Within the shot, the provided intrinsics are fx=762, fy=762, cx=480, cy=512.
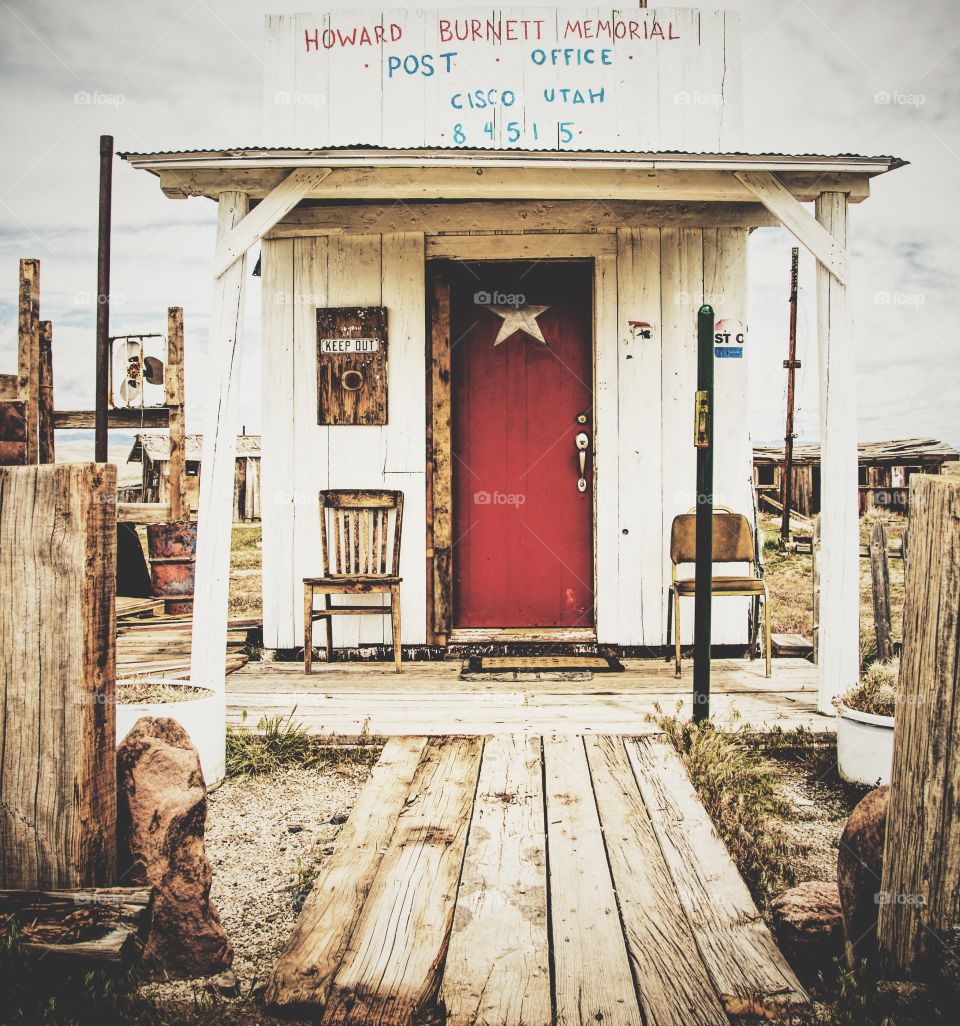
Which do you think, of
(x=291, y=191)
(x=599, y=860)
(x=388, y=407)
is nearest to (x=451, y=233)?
(x=388, y=407)

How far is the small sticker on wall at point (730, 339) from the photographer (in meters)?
5.08

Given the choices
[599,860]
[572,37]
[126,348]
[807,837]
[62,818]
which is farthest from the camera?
[126,348]

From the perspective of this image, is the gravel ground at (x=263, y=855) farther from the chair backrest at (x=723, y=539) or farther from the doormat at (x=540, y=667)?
the chair backrest at (x=723, y=539)

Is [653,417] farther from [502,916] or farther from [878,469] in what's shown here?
[878,469]

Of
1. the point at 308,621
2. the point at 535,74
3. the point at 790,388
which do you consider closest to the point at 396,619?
the point at 308,621

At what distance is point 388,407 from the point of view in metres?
5.22

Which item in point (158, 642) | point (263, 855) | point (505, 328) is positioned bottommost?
point (263, 855)

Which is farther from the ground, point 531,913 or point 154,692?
point 154,692

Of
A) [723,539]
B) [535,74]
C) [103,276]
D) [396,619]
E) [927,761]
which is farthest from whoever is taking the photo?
[103,276]

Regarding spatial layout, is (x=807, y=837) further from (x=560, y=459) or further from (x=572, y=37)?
(x=572, y=37)

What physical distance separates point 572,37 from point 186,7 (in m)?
2.45

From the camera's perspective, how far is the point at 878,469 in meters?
24.0

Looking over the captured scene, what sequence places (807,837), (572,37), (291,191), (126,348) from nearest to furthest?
1. (807,837)
2. (291,191)
3. (572,37)
4. (126,348)

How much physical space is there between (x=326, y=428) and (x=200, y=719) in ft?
8.37
